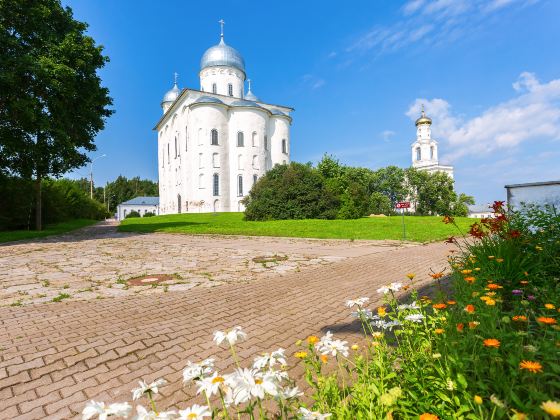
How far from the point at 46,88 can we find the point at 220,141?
104ft

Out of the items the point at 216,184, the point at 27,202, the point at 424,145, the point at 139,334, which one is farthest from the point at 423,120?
the point at 139,334

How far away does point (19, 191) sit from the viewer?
21.3m

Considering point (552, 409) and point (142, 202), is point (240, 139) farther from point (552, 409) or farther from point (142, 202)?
point (552, 409)

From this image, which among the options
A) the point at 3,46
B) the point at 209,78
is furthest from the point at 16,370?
the point at 209,78

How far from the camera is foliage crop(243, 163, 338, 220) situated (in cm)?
2461

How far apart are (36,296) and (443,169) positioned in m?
76.9

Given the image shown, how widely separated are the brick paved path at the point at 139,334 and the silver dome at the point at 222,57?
52.6 m

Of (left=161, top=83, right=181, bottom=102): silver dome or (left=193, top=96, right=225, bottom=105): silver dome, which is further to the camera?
(left=161, top=83, right=181, bottom=102): silver dome

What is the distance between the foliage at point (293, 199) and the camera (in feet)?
80.7

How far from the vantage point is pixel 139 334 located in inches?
136

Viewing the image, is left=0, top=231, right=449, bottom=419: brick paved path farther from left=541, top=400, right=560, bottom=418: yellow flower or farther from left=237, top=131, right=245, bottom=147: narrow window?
left=237, top=131, right=245, bottom=147: narrow window

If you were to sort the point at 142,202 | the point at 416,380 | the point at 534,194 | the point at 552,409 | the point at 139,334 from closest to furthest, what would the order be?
1. the point at 552,409
2. the point at 416,380
3. the point at 139,334
4. the point at 534,194
5. the point at 142,202

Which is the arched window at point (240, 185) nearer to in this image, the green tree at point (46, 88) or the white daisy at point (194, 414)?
the green tree at point (46, 88)

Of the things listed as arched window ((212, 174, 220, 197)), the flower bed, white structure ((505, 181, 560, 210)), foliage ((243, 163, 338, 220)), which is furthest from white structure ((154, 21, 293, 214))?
the flower bed
